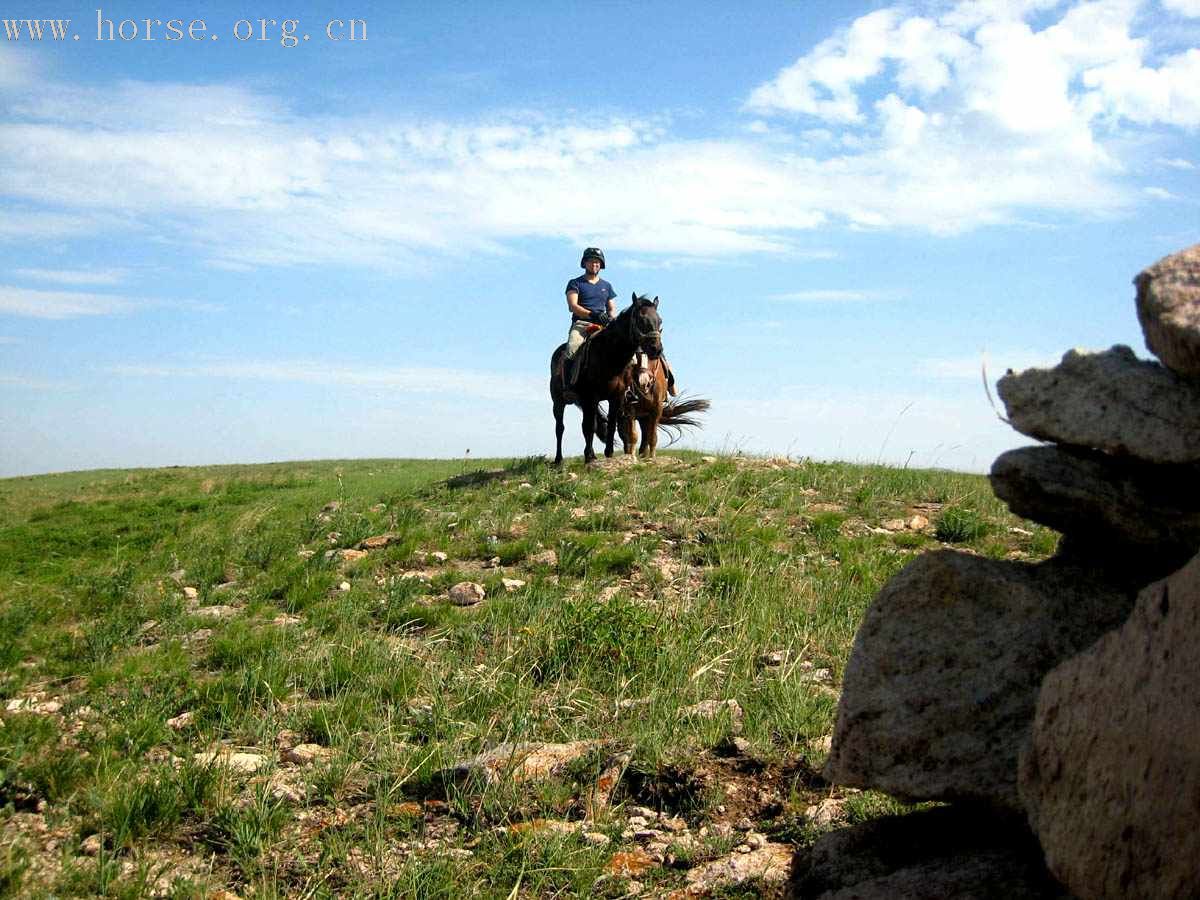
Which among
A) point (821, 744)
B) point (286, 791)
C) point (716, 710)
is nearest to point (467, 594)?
point (716, 710)

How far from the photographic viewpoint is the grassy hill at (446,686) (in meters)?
4.25

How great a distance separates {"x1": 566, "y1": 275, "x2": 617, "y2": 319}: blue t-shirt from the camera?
16.0 m

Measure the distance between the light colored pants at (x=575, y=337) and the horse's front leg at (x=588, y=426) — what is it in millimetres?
934

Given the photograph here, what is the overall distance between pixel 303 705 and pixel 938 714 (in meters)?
3.92

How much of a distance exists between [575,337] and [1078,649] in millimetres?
13069

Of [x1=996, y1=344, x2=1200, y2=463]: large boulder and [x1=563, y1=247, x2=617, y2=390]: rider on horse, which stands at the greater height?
[x1=563, y1=247, x2=617, y2=390]: rider on horse

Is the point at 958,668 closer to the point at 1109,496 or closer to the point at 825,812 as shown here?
the point at 1109,496

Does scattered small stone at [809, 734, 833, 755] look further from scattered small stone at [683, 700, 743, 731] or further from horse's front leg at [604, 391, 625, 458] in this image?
horse's front leg at [604, 391, 625, 458]

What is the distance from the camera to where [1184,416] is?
269 cm

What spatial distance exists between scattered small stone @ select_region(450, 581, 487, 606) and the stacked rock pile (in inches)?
201

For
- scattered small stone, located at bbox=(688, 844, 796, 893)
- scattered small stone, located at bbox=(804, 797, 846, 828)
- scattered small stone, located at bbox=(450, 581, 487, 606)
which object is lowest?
scattered small stone, located at bbox=(688, 844, 796, 893)

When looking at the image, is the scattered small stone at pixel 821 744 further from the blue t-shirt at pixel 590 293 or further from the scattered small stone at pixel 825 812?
the blue t-shirt at pixel 590 293

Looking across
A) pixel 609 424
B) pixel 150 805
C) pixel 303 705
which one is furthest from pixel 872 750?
pixel 609 424

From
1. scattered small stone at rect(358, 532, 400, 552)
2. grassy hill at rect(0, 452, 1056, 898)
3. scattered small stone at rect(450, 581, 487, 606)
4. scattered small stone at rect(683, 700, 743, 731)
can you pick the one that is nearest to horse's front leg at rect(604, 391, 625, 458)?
grassy hill at rect(0, 452, 1056, 898)
